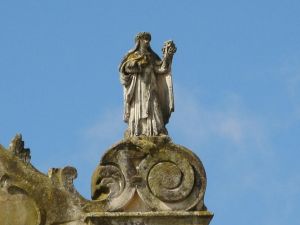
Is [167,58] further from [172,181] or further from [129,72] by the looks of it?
[172,181]

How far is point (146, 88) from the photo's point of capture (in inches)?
654

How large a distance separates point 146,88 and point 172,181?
159 cm

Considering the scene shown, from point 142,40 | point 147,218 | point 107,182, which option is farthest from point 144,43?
point 147,218

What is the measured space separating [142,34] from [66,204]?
3029 mm

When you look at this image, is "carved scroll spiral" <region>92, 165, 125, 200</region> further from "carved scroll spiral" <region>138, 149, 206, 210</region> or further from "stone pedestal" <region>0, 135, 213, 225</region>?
"carved scroll spiral" <region>138, 149, 206, 210</region>

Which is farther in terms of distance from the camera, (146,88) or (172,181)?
(146,88)

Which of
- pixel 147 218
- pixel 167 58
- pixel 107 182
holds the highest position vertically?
pixel 167 58

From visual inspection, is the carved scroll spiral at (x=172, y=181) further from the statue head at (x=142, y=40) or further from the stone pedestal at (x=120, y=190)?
the statue head at (x=142, y=40)

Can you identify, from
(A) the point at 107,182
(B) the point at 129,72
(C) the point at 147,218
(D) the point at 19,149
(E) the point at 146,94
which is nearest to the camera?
(C) the point at 147,218

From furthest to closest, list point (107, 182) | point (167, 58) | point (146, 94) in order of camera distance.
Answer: point (167, 58), point (146, 94), point (107, 182)

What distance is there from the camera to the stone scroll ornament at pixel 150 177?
52.5 ft

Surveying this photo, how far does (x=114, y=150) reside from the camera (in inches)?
636

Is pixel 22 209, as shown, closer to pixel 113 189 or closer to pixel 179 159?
pixel 113 189

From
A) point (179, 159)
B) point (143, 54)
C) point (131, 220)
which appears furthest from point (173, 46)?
point (131, 220)
